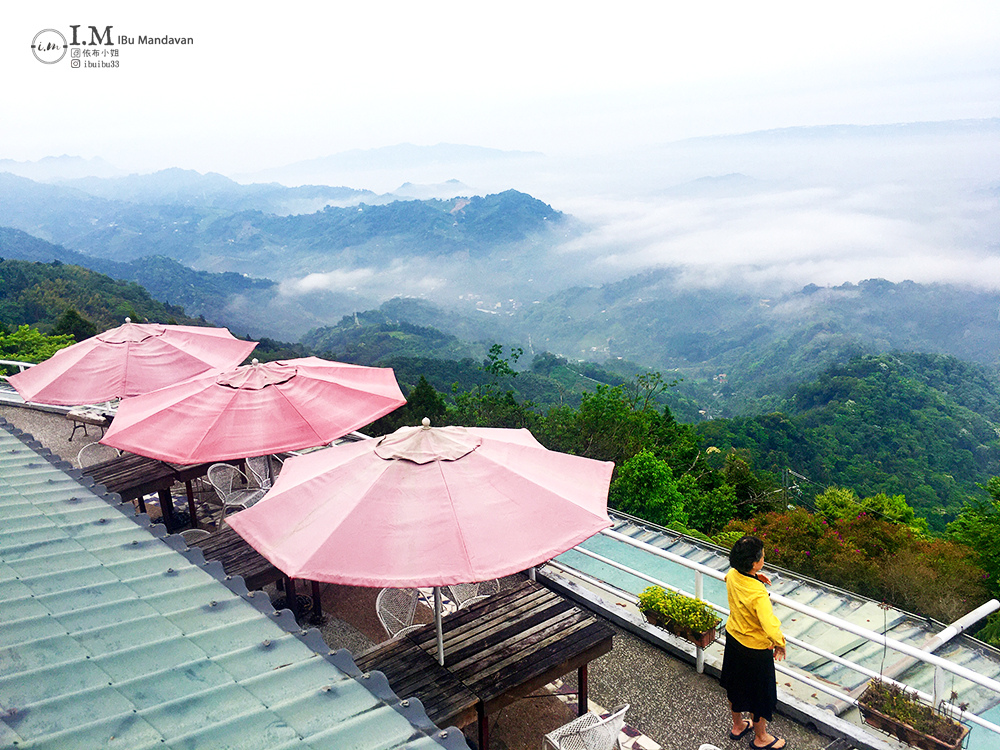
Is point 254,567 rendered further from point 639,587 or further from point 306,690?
point 639,587

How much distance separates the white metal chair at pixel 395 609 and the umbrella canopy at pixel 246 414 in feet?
5.21

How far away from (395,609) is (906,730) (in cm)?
297

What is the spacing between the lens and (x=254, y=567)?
14.8 ft

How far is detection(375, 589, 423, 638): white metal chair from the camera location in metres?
4.17

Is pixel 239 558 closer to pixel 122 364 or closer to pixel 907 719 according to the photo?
pixel 122 364

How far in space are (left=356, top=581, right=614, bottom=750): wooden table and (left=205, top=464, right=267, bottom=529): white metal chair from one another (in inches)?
116

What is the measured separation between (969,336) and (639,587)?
173261 mm

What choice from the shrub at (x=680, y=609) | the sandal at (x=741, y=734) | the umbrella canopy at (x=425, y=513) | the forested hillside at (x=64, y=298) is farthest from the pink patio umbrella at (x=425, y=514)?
the forested hillside at (x=64, y=298)

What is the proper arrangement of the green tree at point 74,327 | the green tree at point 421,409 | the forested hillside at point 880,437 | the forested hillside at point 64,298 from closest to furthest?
the green tree at point 421,409 < the green tree at point 74,327 < the forested hillside at point 880,437 < the forested hillside at point 64,298

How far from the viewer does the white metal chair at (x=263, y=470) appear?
6.21 m

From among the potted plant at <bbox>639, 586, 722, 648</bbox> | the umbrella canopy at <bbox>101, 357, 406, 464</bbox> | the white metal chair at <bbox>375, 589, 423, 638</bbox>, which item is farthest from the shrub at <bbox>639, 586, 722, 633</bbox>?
the umbrella canopy at <bbox>101, 357, 406, 464</bbox>

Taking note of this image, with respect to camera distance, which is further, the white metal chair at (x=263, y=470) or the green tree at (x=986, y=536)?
the green tree at (x=986, y=536)

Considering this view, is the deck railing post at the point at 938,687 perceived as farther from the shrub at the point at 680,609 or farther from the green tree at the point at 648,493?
the green tree at the point at 648,493

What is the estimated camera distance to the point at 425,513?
3418mm
